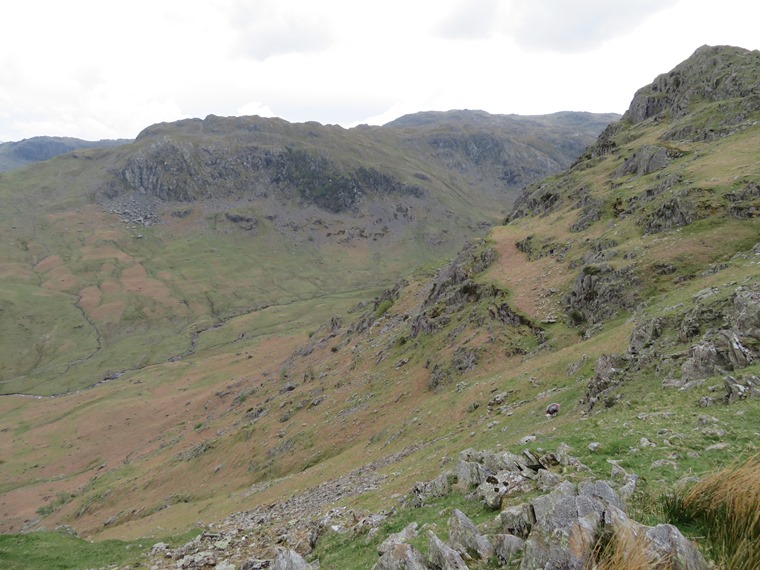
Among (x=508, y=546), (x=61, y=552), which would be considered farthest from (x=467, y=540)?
(x=61, y=552)

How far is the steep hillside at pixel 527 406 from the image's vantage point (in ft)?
41.4

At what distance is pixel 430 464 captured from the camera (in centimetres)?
2894

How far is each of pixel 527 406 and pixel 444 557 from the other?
2502 centimetres

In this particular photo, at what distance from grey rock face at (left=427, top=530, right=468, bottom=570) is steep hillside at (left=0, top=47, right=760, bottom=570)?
0.35ft

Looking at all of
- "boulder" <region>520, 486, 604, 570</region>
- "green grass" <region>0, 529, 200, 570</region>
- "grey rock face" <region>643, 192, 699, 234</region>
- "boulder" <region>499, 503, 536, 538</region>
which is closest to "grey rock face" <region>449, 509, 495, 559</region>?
"boulder" <region>499, 503, 536, 538</region>

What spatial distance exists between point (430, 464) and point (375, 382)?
106ft

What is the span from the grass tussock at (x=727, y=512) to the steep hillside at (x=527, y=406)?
0.07m

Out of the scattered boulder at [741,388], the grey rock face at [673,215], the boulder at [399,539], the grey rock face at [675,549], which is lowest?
the boulder at [399,539]

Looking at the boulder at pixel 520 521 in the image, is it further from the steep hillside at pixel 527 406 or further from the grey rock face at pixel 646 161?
the grey rock face at pixel 646 161

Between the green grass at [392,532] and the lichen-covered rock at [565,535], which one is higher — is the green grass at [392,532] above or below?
below

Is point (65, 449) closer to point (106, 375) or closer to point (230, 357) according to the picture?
point (230, 357)

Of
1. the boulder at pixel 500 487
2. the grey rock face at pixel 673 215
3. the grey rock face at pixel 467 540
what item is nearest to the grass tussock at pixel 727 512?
the grey rock face at pixel 467 540

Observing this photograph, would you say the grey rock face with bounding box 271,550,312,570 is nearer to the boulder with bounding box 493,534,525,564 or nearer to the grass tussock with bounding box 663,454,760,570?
the boulder with bounding box 493,534,525,564

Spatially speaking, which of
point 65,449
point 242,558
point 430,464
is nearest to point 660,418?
point 430,464
